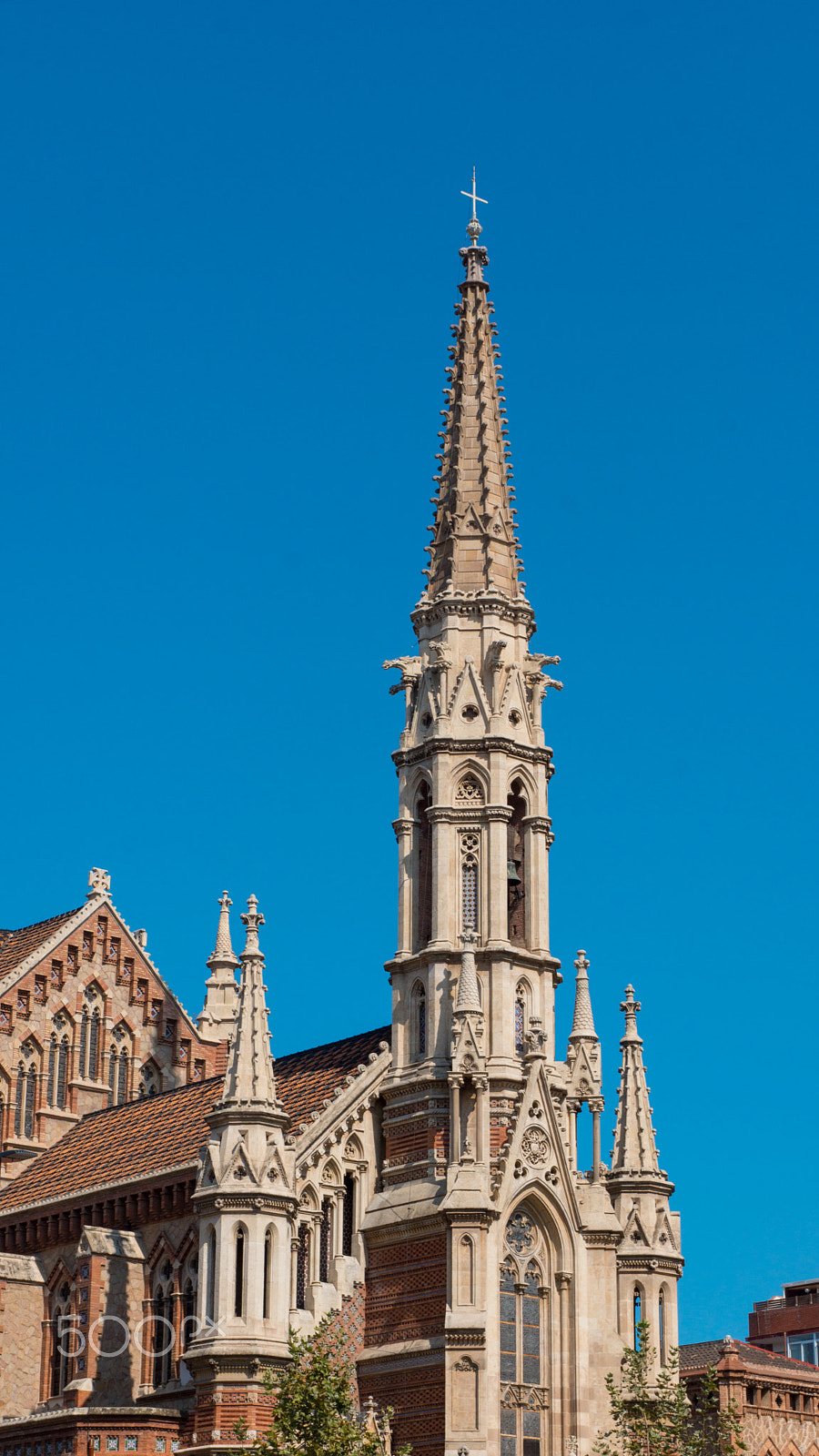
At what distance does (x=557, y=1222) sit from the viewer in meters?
57.7

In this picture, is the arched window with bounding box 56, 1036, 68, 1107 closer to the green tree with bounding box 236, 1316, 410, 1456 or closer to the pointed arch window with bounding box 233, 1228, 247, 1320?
the pointed arch window with bounding box 233, 1228, 247, 1320

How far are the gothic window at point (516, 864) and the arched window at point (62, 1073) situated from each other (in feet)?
66.9

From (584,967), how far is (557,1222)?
7.40m

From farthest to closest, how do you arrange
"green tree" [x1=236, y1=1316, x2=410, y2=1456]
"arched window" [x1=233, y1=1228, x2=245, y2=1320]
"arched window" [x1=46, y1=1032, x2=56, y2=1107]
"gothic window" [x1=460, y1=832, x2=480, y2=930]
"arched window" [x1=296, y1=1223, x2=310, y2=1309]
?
"arched window" [x1=46, y1=1032, x2=56, y2=1107] → "gothic window" [x1=460, y1=832, x2=480, y2=930] → "arched window" [x1=296, y1=1223, x2=310, y2=1309] → "arched window" [x1=233, y1=1228, x2=245, y2=1320] → "green tree" [x1=236, y1=1316, x2=410, y2=1456]

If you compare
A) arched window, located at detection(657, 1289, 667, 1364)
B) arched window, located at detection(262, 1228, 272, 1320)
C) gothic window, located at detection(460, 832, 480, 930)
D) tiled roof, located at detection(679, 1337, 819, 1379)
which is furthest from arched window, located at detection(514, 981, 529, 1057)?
tiled roof, located at detection(679, 1337, 819, 1379)

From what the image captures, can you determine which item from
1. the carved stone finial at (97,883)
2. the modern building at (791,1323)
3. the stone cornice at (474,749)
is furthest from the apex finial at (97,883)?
the modern building at (791,1323)

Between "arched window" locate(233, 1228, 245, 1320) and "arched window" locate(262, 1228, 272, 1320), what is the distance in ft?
1.60

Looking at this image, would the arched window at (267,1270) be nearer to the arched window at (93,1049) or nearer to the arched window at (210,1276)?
the arched window at (210,1276)

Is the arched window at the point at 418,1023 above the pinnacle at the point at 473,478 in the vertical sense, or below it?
below

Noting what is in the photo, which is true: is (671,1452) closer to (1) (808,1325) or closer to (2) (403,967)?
(2) (403,967)

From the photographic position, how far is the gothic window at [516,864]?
200 ft

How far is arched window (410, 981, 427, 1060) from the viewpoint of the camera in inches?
2350

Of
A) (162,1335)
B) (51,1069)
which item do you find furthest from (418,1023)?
(51,1069)

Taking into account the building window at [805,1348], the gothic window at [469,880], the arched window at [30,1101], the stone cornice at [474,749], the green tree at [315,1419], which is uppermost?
the stone cornice at [474,749]
